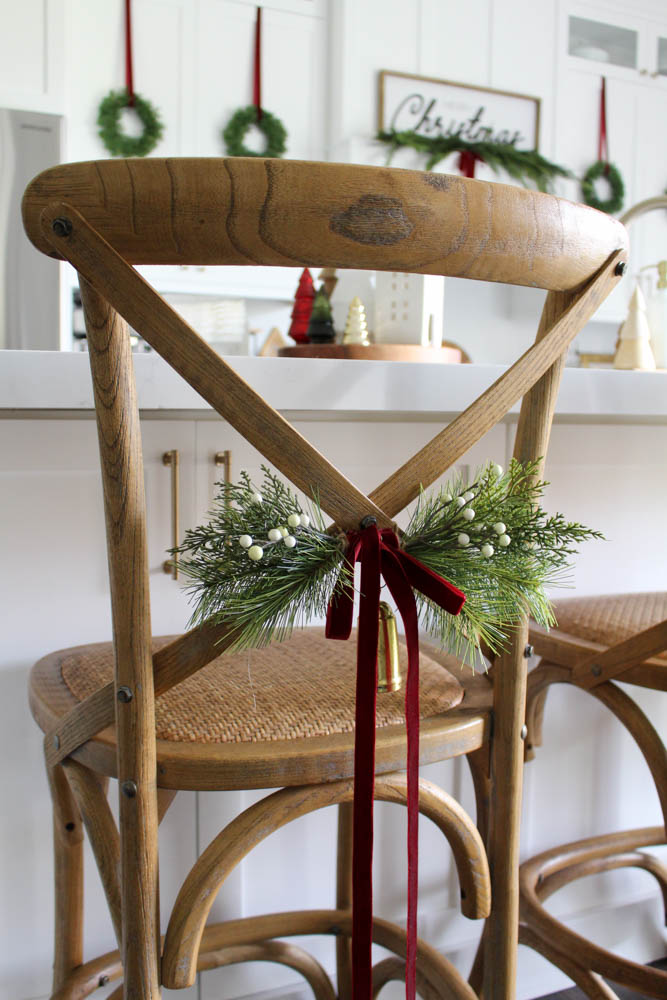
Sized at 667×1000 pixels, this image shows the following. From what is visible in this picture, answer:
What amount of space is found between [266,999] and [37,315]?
2153 mm

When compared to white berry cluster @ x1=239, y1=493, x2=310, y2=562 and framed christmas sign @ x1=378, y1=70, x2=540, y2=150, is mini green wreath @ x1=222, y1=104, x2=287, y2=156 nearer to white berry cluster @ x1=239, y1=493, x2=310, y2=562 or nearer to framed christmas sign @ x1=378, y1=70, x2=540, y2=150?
framed christmas sign @ x1=378, y1=70, x2=540, y2=150

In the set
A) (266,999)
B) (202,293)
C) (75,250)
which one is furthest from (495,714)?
(202,293)

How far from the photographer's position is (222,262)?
54cm

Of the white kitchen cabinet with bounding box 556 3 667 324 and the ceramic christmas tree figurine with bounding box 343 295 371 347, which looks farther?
the white kitchen cabinet with bounding box 556 3 667 324

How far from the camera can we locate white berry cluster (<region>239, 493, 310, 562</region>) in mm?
553

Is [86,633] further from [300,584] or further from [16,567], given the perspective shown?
[300,584]

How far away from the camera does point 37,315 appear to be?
275 cm

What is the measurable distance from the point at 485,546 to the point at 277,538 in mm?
140

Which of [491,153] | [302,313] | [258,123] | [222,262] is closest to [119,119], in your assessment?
[258,123]

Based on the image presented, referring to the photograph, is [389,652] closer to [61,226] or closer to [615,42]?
[61,226]

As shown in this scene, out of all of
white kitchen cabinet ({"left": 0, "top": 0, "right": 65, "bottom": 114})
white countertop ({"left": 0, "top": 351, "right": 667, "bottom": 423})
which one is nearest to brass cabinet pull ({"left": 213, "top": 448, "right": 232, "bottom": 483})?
white countertop ({"left": 0, "top": 351, "right": 667, "bottom": 423})

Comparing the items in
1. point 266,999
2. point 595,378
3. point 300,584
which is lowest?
point 266,999

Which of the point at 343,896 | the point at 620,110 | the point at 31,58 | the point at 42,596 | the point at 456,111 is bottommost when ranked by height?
the point at 343,896

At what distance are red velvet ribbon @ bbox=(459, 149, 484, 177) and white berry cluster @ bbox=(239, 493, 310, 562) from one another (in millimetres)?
3147
